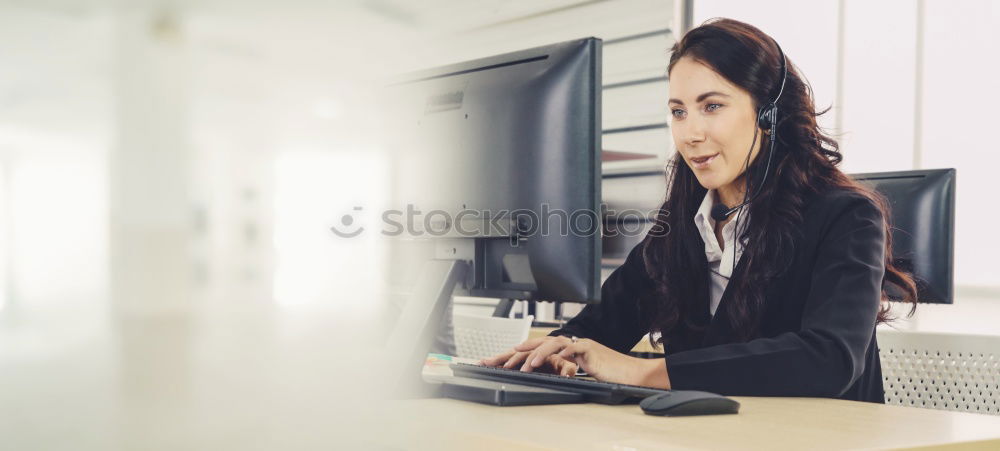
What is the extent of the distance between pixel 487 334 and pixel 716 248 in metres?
0.76

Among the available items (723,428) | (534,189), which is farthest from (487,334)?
(723,428)

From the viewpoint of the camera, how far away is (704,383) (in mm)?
1058

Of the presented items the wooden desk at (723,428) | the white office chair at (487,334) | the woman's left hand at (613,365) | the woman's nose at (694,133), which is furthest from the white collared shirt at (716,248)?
the white office chair at (487,334)

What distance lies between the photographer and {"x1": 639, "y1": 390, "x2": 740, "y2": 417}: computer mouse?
84cm

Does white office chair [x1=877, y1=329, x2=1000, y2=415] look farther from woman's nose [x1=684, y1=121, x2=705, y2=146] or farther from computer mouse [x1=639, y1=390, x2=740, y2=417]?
computer mouse [x1=639, y1=390, x2=740, y2=417]

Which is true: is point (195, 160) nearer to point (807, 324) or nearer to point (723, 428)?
point (723, 428)

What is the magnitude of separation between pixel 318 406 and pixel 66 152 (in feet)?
0.30

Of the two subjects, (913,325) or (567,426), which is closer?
(567,426)

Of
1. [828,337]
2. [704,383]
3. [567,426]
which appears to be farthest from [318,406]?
[828,337]

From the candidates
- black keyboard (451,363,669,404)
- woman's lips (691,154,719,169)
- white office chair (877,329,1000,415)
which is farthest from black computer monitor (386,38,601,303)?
white office chair (877,329,1000,415)

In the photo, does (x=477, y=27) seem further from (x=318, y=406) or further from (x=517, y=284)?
(x=517, y=284)

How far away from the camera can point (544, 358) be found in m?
1.17

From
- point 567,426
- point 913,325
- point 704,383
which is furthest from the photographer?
point 913,325

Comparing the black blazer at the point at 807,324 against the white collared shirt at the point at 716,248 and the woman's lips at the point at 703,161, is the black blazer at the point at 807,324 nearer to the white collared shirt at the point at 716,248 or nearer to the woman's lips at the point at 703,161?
the white collared shirt at the point at 716,248
